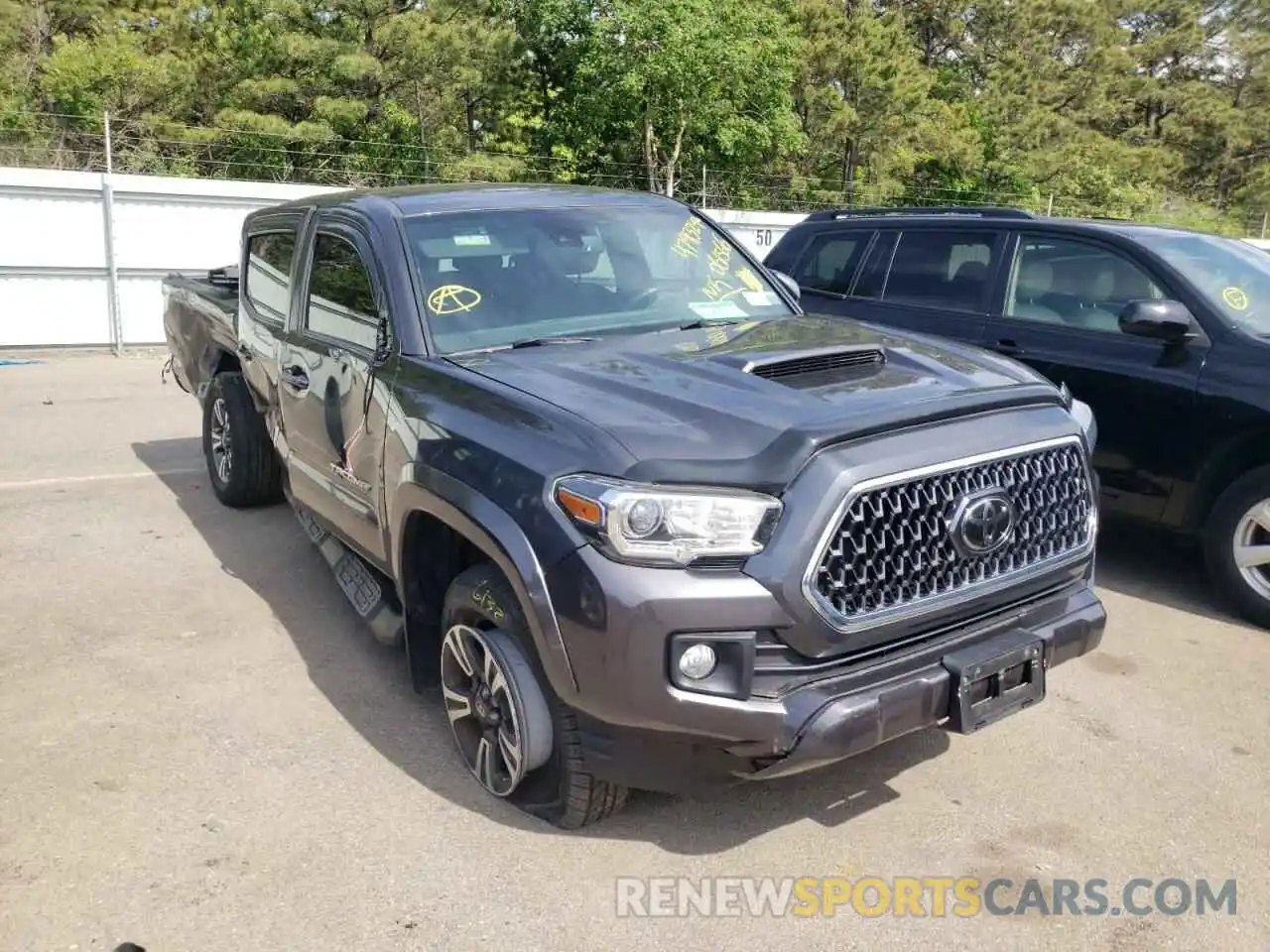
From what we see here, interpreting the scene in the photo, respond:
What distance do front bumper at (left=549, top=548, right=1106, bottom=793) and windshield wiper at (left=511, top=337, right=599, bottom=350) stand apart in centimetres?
119

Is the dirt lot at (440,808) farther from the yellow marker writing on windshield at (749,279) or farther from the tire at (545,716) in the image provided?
the yellow marker writing on windshield at (749,279)

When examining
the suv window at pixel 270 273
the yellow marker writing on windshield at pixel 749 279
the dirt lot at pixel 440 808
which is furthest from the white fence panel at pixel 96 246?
the yellow marker writing on windshield at pixel 749 279

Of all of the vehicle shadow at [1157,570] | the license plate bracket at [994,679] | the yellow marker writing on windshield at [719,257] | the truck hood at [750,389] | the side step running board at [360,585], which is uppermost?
the yellow marker writing on windshield at [719,257]

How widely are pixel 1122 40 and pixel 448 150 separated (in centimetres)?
3434

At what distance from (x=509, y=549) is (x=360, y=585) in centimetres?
172

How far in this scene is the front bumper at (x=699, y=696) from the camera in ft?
8.74

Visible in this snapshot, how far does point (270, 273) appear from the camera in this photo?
17.6 ft

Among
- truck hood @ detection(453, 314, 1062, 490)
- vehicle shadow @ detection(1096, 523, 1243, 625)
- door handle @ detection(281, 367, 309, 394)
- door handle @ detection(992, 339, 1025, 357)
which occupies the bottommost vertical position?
vehicle shadow @ detection(1096, 523, 1243, 625)

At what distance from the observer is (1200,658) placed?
4.57 meters

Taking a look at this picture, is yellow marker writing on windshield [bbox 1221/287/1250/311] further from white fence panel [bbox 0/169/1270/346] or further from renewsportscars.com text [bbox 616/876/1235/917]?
white fence panel [bbox 0/169/1270/346]

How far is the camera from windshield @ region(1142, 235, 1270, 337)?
5.18m

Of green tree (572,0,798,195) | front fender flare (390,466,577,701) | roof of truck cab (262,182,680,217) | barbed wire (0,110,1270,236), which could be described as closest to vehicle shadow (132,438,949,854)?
front fender flare (390,466,577,701)

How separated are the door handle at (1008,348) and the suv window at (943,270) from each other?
275mm

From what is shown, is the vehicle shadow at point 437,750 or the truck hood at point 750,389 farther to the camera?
the vehicle shadow at point 437,750
